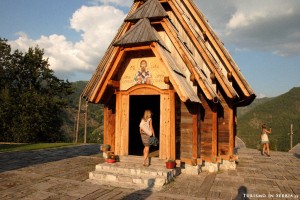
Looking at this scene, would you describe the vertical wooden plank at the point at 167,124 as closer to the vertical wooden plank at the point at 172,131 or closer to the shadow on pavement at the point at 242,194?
the vertical wooden plank at the point at 172,131

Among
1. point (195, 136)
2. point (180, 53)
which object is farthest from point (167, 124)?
point (180, 53)

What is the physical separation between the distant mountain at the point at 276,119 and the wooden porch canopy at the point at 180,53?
225 feet

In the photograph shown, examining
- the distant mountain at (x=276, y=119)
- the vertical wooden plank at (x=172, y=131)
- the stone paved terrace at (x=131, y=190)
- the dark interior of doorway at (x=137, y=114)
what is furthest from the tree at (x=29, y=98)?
the distant mountain at (x=276, y=119)

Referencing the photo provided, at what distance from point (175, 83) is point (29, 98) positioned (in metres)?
32.7

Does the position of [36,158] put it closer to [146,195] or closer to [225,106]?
[146,195]

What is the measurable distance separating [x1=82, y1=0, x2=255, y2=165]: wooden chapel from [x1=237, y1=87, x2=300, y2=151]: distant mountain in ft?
225

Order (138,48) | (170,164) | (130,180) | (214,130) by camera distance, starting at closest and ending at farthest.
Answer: (130,180) → (170,164) → (138,48) → (214,130)

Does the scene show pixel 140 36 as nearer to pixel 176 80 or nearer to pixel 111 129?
pixel 176 80

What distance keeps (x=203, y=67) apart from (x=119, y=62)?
3651mm

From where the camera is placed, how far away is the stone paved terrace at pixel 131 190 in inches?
280

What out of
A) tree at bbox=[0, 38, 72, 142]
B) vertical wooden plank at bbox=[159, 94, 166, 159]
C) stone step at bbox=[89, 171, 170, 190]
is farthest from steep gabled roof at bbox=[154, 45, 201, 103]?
tree at bbox=[0, 38, 72, 142]

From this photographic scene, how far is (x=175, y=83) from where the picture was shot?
892 centimetres

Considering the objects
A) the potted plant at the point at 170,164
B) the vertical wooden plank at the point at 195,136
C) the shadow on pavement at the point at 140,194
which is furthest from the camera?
the vertical wooden plank at the point at 195,136

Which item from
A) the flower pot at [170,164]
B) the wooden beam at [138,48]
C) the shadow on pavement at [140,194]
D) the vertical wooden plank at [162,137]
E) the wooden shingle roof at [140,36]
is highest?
the wooden shingle roof at [140,36]
